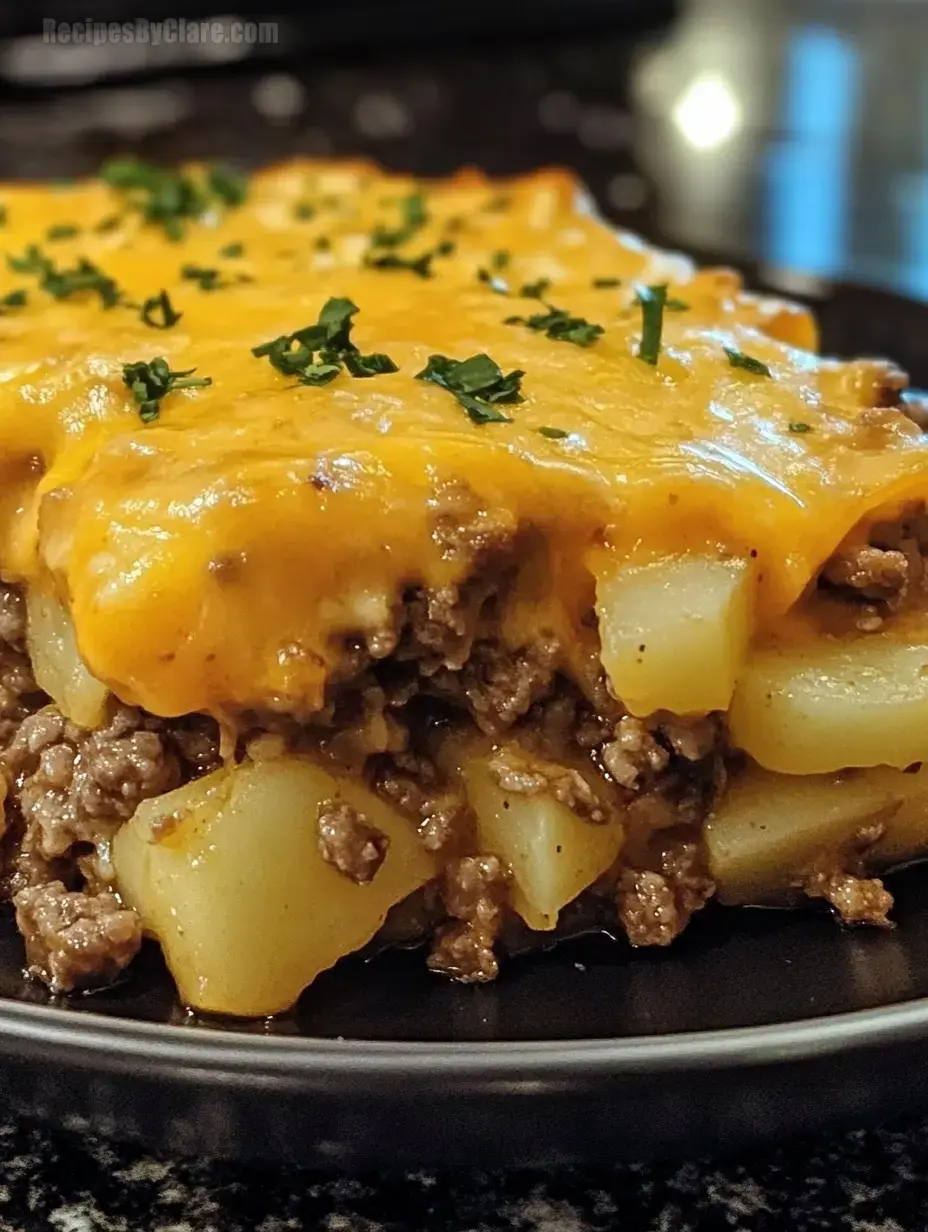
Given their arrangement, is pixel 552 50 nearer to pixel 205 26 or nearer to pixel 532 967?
pixel 205 26

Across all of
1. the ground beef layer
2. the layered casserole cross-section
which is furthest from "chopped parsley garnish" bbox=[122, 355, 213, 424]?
the ground beef layer

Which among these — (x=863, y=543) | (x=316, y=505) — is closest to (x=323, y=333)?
(x=316, y=505)

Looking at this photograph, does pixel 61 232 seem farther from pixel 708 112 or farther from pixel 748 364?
pixel 708 112

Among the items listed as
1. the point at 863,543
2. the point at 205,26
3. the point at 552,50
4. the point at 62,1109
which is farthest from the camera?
the point at 552,50

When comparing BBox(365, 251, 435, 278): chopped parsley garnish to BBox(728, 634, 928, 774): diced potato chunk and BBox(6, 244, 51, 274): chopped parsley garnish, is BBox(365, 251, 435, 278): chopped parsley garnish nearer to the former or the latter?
BBox(6, 244, 51, 274): chopped parsley garnish

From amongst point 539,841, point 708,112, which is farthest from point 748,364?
point 708,112

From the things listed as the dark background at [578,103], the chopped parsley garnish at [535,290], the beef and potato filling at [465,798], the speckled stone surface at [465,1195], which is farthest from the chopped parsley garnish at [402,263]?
the dark background at [578,103]
